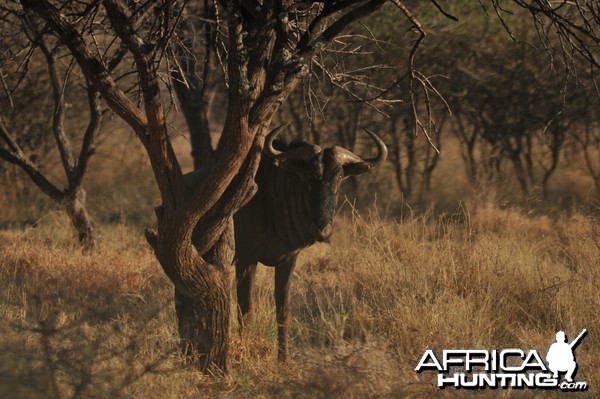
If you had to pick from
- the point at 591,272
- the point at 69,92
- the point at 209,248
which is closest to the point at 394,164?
the point at 69,92

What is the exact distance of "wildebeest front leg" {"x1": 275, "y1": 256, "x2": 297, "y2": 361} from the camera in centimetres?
679

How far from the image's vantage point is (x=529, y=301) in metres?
7.67

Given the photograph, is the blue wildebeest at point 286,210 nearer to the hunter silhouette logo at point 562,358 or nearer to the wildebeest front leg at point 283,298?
the wildebeest front leg at point 283,298

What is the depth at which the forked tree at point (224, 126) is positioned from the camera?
17.8 ft

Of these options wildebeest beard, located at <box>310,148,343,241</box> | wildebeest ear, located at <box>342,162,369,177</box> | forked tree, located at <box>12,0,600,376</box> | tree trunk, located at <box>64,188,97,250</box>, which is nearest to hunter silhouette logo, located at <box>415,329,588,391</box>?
wildebeest beard, located at <box>310,148,343,241</box>

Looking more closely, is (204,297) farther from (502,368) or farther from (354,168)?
(502,368)

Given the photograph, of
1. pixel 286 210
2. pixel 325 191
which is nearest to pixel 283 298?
pixel 286 210

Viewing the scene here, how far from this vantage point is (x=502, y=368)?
5.84 m

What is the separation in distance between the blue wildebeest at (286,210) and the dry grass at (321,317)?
292 millimetres

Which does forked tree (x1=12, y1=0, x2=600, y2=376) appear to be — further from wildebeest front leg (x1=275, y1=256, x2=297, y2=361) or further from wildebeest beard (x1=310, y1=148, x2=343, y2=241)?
wildebeest front leg (x1=275, y1=256, x2=297, y2=361)

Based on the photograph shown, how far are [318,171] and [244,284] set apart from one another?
1206 millimetres

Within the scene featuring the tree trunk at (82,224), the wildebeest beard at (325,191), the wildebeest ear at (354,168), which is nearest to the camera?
the wildebeest beard at (325,191)

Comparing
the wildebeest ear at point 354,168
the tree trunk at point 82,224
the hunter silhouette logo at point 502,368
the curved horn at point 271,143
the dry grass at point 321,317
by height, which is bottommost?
the hunter silhouette logo at point 502,368

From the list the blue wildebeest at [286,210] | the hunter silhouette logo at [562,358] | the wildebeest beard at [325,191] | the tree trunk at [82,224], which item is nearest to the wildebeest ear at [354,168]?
the blue wildebeest at [286,210]
